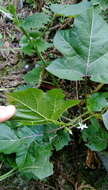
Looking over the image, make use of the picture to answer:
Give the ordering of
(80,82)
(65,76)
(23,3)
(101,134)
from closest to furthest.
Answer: (65,76) → (101,134) → (80,82) → (23,3)

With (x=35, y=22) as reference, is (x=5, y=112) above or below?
below

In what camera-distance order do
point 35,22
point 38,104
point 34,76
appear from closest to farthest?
point 38,104 → point 35,22 → point 34,76

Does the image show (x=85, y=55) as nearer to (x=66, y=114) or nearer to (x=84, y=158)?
(x=66, y=114)

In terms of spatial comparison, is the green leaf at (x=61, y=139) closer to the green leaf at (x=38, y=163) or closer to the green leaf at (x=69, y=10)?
the green leaf at (x=38, y=163)

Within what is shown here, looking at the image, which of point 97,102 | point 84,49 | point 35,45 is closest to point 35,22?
point 35,45

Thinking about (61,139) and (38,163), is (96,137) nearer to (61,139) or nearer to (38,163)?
(61,139)

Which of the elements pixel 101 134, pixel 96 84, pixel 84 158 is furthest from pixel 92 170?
pixel 96 84
